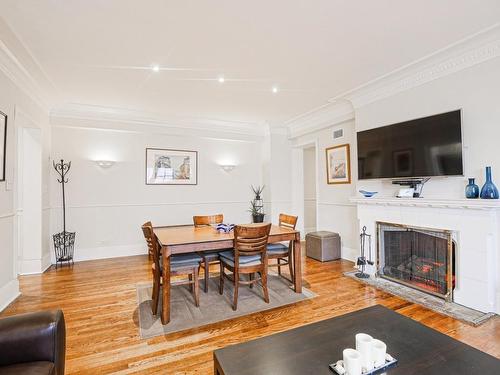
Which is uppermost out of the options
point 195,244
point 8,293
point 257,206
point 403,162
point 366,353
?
point 403,162

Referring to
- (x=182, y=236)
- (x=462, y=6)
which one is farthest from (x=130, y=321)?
(x=462, y=6)

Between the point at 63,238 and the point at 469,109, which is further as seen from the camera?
the point at 63,238

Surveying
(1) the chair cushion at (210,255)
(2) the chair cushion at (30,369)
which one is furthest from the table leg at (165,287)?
(2) the chair cushion at (30,369)

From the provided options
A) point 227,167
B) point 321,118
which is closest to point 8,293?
point 227,167

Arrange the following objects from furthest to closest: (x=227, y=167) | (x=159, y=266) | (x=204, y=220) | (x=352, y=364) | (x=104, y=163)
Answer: (x=227, y=167)
(x=104, y=163)
(x=204, y=220)
(x=159, y=266)
(x=352, y=364)

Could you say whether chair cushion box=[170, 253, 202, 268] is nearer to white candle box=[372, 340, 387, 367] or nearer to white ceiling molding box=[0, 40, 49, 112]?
white candle box=[372, 340, 387, 367]

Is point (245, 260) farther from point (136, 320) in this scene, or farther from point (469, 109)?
point (469, 109)

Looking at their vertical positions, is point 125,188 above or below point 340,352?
above

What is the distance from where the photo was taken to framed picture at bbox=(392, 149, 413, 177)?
331 centimetres

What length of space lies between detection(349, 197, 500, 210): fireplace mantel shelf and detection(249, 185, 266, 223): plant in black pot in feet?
8.27

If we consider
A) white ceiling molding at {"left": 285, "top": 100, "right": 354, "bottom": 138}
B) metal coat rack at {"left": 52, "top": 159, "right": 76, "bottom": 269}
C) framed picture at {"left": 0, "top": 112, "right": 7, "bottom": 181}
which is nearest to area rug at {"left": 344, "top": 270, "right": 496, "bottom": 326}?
white ceiling molding at {"left": 285, "top": 100, "right": 354, "bottom": 138}

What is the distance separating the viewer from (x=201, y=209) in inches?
224

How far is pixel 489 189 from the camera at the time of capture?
259cm

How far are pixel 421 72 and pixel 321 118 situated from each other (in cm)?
205
